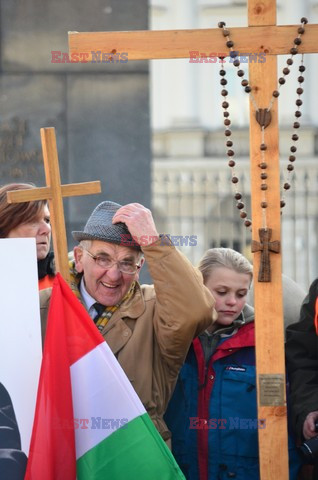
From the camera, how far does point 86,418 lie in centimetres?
343

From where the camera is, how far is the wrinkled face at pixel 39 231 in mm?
4168

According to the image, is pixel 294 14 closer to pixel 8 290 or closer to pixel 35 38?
pixel 35 38

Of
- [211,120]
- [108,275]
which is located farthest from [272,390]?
[211,120]

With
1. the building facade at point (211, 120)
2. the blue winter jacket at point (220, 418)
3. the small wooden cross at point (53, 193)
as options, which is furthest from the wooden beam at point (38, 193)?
the building facade at point (211, 120)

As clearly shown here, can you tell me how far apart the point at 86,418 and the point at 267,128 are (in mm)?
1169

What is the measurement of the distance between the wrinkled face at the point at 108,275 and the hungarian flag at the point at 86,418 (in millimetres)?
244

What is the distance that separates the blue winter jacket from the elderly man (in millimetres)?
301

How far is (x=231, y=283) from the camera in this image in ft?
13.5

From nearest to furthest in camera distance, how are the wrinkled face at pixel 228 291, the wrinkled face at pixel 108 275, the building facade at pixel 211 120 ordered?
1. the wrinkled face at pixel 108 275
2. the wrinkled face at pixel 228 291
3. the building facade at pixel 211 120

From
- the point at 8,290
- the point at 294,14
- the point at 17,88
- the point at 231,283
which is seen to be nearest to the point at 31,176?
the point at 17,88

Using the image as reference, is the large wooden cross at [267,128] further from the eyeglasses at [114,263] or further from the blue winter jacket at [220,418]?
the eyeglasses at [114,263]

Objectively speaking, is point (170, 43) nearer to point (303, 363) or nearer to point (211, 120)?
point (303, 363)

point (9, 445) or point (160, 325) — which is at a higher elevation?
point (160, 325)

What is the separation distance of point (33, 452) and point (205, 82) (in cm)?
2129
